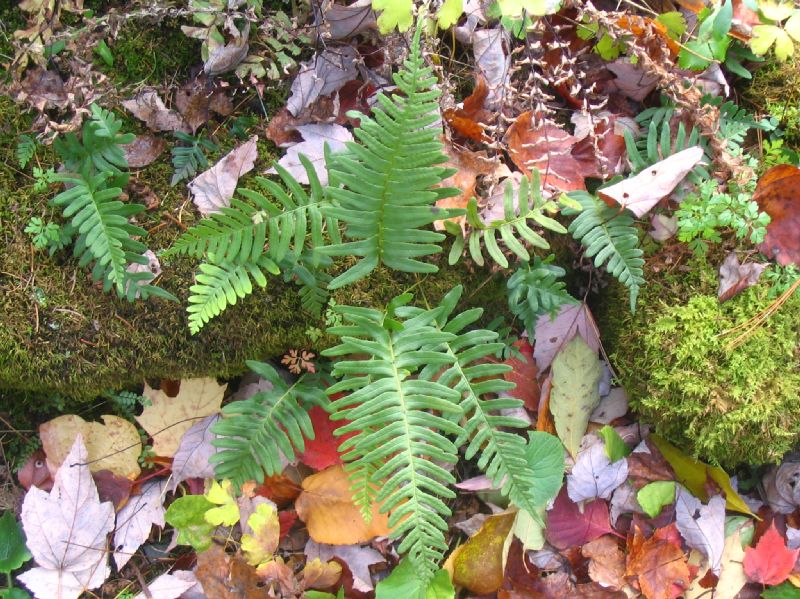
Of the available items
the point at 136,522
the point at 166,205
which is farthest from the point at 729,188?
the point at 136,522

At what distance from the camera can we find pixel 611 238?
8.17 feet

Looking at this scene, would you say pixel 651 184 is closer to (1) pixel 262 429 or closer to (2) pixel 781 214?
(2) pixel 781 214

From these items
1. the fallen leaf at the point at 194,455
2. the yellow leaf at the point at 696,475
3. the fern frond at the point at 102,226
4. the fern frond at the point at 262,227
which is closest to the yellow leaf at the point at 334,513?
the fallen leaf at the point at 194,455

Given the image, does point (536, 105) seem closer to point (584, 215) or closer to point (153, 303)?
point (584, 215)

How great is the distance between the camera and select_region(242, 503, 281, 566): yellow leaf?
2645mm

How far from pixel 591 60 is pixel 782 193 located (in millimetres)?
928

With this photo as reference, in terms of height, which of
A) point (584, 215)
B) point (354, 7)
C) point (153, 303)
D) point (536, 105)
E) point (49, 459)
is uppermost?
point (354, 7)

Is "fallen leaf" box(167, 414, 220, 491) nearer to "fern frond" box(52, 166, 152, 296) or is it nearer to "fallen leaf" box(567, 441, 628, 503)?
"fern frond" box(52, 166, 152, 296)

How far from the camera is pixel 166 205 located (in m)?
2.57

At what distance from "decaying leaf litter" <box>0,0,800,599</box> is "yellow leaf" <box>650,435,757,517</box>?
0.01 metres

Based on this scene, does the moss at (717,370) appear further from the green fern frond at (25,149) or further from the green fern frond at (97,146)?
the green fern frond at (25,149)

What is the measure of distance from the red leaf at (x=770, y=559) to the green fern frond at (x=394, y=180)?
1856 mm

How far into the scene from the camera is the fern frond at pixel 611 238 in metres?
2.45

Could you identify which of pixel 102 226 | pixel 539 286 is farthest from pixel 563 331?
pixel 102 226
